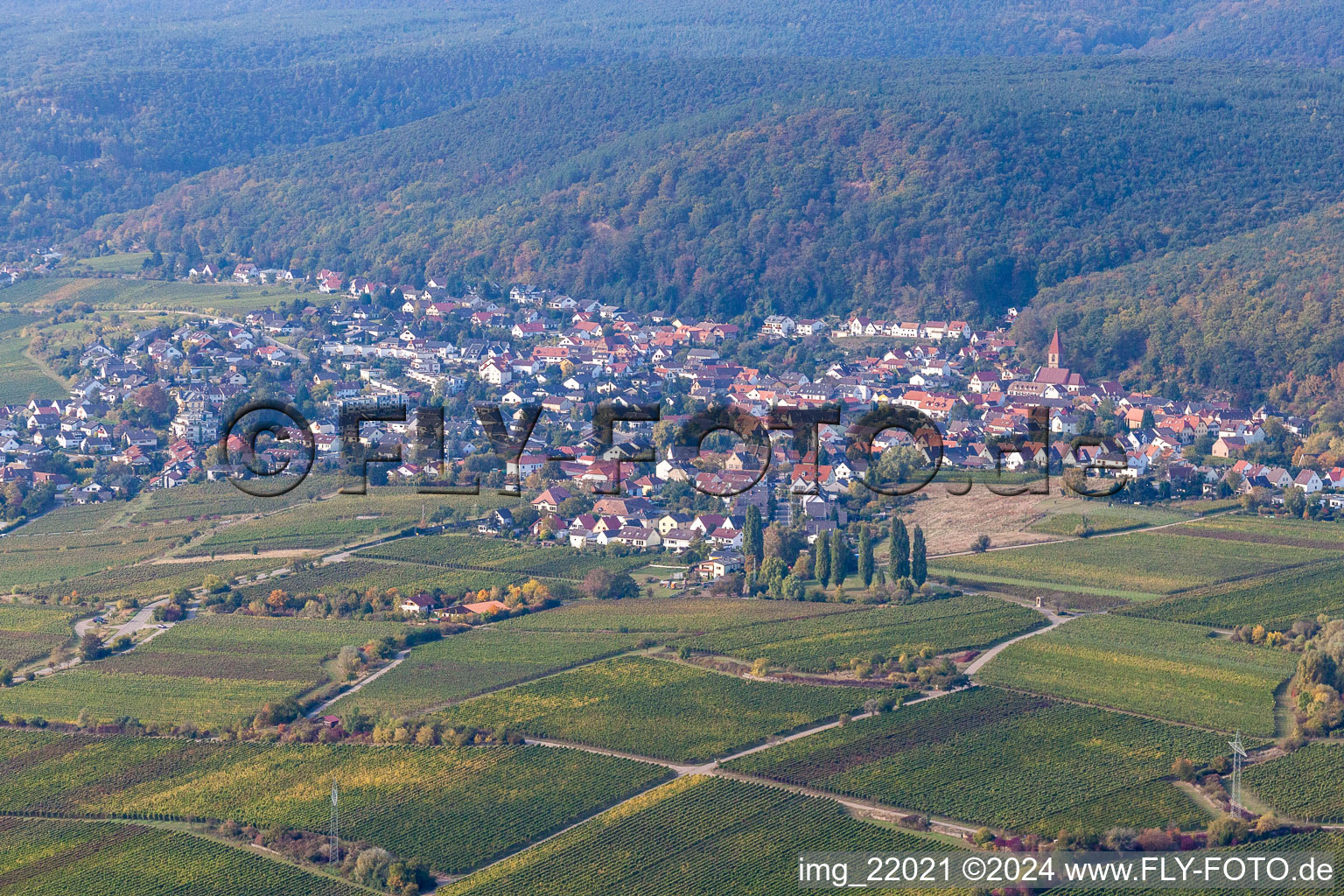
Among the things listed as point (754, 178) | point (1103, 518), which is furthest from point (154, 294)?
point (1103, 518)

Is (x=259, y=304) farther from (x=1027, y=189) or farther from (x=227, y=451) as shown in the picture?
(x=1027, y=189)

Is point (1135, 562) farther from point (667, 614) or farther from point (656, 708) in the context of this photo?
point (656, 708)

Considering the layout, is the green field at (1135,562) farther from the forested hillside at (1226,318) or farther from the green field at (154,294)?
the green field at (154,294)

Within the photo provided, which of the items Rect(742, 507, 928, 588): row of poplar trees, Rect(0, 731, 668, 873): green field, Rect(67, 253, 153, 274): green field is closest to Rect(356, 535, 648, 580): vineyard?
Rect(742, 507, 928, 588): row of poplar trees

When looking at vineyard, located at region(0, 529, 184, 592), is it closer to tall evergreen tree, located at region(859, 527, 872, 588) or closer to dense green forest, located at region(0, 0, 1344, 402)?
tall evergreen tree, located at region(859, 527, 872, 588)

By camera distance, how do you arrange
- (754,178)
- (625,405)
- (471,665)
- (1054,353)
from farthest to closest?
(754,178)
(1054,353)
(625,405)
(471,665)
